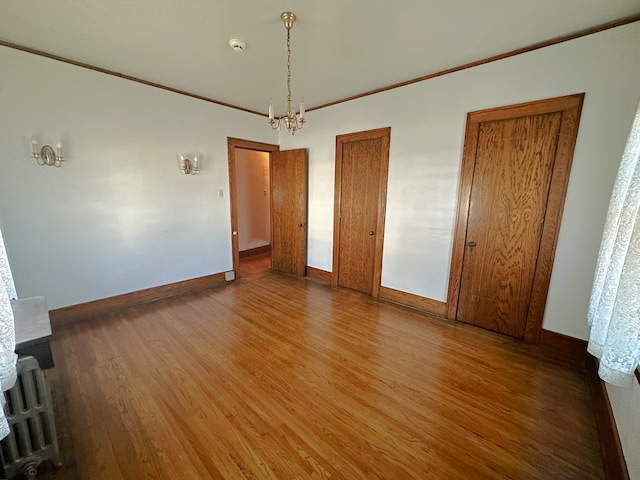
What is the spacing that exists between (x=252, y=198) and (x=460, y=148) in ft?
14.2

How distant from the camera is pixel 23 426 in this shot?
A: 121 cm

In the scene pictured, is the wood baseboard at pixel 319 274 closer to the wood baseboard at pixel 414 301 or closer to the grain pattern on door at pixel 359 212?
the grain pattern on door at pixel 359 212

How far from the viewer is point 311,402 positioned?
179 centimetres

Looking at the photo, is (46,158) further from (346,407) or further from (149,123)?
(346,407)

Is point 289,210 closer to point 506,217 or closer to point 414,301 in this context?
point 414,301

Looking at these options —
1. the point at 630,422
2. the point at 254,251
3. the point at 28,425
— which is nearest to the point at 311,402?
the point at 28,425

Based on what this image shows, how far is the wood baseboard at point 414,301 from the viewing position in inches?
120

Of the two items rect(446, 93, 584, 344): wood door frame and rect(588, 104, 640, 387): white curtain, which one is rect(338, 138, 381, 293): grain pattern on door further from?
rect(588, 104, 640, 387): white curtain

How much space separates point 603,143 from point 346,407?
9.42 ft

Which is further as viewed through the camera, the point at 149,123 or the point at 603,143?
the point at 149,123

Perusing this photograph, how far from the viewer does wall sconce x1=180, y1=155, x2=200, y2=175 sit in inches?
137

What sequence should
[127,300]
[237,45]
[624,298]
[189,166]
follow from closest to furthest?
[624,298] < [237,45] < [127,300] < [189,166]

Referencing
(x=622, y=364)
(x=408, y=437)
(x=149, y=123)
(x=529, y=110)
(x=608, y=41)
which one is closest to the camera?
(x=622, y=364)

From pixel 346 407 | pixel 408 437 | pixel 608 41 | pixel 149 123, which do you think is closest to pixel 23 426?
pixel 346 407
